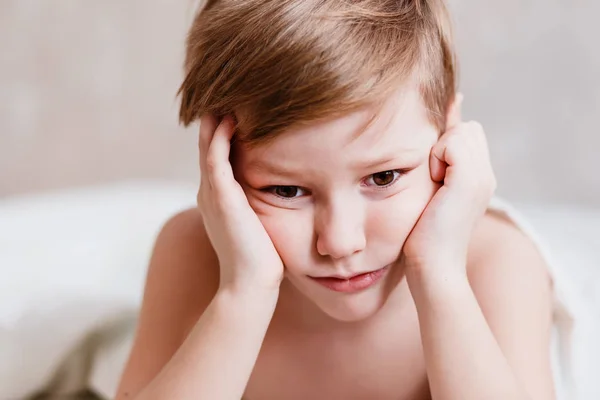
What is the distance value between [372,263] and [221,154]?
17cm

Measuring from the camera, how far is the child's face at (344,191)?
0.71 meters

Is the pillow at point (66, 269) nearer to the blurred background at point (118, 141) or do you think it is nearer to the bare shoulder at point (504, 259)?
the blurred background at point (118, 141)

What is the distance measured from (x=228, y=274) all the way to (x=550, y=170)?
0.90 meters

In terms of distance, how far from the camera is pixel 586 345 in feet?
3.21

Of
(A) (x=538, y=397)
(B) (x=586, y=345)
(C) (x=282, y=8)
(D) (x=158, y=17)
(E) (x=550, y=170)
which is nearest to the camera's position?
(C) (x=282, y=8)

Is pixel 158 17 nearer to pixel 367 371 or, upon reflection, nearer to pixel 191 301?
pixel 191 301

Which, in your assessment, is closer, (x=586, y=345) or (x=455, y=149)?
(x=455, y=149)

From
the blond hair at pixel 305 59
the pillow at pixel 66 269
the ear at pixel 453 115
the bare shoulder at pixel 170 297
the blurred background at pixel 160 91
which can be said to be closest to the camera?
the blond hair at pixel 305 59

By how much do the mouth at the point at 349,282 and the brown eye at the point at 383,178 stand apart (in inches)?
3.5

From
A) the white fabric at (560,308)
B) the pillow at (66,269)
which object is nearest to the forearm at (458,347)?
the white fabric at (560,308)

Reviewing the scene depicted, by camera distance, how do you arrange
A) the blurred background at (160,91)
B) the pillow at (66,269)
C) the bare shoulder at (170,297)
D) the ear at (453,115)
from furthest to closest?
the blurred background at (160,91), the pillow at (66,269), the bare shoulder at (170,297), the ear at (453,115)

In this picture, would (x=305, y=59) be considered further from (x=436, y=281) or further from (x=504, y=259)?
(x=504, y=259)

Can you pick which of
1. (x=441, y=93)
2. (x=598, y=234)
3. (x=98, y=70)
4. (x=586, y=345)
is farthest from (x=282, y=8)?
(x=98, y=70)

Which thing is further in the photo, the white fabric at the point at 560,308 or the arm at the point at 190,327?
the white fabric at the point at 560,308
